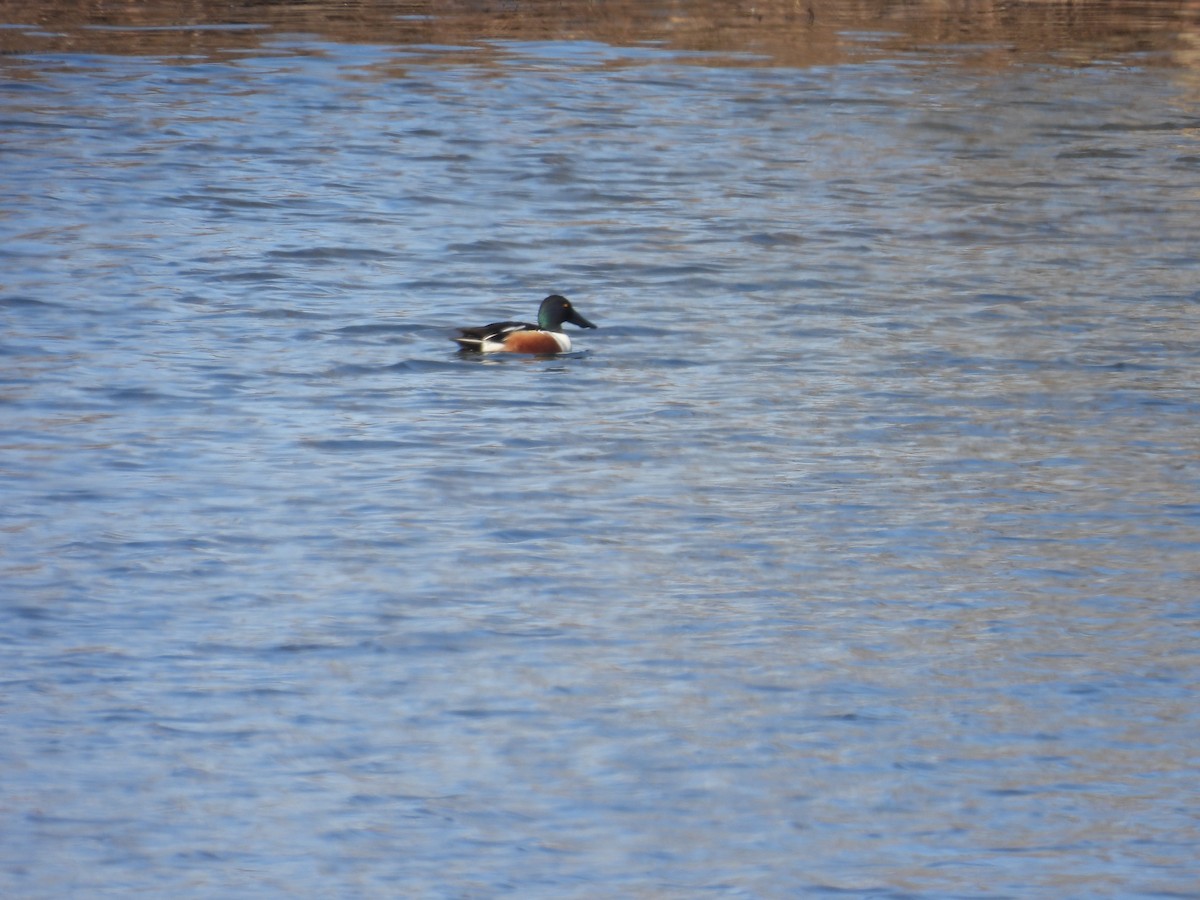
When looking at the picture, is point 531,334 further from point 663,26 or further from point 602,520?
point 663,26

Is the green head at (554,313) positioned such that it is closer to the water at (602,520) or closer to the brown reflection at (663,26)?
the water at (602,520)

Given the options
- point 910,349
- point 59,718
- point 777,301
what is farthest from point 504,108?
point 59,718

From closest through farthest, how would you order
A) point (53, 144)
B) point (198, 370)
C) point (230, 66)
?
1. point (198, 370)
2. point (53, 144)
3. point (230, 66)

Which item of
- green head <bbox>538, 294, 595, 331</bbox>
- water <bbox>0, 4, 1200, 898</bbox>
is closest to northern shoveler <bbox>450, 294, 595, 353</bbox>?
green head <bbox>538, 294, 595, 331</bbox>

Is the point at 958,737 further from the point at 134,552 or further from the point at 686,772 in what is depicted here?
the point at 134,552

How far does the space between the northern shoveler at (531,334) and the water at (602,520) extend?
7.4 inches

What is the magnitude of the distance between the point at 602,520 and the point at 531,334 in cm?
463

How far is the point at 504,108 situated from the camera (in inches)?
1140

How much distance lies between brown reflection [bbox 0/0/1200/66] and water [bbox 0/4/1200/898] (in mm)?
7603

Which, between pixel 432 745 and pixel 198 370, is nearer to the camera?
pixel 432 745

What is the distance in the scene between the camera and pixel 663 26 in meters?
36.2

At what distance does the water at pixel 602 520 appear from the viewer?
7449 millimetres

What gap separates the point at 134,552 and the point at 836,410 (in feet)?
16.9

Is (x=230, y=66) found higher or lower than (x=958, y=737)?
higher
